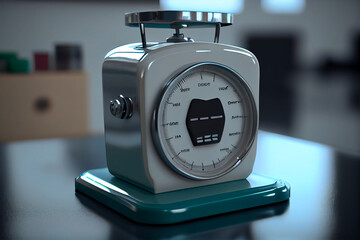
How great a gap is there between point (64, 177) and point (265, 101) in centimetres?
587

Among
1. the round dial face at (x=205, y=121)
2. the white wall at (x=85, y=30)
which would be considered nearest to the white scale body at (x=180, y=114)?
the round dial face at (x=205, y=121)

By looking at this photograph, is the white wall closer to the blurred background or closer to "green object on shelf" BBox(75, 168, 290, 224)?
the blurred background

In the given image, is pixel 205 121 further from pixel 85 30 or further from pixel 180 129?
pixel 85 30

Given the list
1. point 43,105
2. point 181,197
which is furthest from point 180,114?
point 43,105

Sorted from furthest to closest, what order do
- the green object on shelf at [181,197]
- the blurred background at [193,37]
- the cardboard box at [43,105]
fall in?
the blurred background at [193,37]
the cardboard box at [43,105]
the green object on shelf at [181,197]

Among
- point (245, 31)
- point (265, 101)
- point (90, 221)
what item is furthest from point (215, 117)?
point (265, 101)

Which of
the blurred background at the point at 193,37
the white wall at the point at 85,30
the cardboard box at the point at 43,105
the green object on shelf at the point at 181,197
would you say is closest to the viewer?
the green object on shelf at the point at 181,197

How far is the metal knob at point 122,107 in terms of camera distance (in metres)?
0.69

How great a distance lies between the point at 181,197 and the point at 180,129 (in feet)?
0.34

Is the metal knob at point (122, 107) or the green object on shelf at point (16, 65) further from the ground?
the metal knob at point (122, 107)

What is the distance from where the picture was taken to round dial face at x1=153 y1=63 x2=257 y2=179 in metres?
0.68

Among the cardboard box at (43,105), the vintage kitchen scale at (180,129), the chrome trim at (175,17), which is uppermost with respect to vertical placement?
the chrome trim at (175,17)

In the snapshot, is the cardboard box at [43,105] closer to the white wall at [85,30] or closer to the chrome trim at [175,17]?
the white wall at [85,30]

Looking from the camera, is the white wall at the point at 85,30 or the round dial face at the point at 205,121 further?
the white wall at the point at 85,30
